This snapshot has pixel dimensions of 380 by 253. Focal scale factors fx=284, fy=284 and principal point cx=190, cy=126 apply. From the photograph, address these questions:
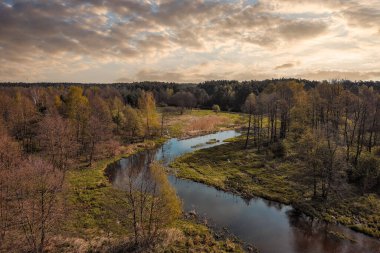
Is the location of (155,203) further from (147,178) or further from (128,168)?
(128,168)

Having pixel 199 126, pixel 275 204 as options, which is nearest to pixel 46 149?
pixel 275 204

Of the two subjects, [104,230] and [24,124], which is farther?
[24,124]

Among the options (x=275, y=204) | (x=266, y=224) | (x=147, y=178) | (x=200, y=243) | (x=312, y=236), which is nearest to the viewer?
(x=147, y=178)

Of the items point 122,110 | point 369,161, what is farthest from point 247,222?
point 122,110

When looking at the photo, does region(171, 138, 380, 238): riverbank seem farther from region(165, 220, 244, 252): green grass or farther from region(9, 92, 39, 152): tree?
region(9, 92, 39, 152): tree

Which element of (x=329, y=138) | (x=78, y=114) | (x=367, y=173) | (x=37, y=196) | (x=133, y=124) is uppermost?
(x=78, y=114)

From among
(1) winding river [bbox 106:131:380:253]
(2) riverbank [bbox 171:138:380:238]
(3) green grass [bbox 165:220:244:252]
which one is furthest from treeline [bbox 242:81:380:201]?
(3) green grass [bbox 165:220:244:252]

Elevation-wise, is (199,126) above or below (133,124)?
below
